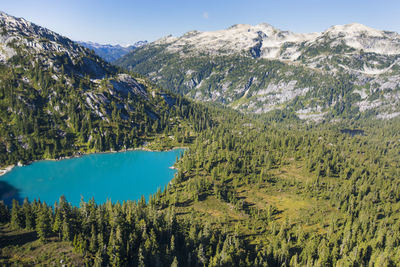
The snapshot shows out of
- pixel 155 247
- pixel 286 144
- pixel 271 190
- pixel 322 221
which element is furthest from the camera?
pixel 286 144

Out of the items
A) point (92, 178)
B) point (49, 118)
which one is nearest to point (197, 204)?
point (92, 178)

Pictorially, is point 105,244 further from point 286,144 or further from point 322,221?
point 286,144

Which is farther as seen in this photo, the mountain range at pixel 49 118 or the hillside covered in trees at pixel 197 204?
the mountain range at pixel 49 118

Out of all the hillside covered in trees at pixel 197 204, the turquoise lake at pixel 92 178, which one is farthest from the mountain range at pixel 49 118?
the turquoise lake at pixel 92 178

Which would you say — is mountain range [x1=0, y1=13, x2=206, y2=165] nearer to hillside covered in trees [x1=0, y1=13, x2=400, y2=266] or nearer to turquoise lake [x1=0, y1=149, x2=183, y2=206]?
hillside covered in trees [x1=0, y1=13, x2=400, y2=266]

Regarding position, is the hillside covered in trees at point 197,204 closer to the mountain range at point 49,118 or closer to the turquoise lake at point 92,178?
the mountain range at point 49,118

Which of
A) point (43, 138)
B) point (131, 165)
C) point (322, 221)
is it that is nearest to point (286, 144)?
point (322, 221)

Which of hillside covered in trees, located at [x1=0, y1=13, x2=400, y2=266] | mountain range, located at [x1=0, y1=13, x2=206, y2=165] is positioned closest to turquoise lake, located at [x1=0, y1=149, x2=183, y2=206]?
hillside covered in trees, located at [x1=0, y1=13, x2=400, y2=266]

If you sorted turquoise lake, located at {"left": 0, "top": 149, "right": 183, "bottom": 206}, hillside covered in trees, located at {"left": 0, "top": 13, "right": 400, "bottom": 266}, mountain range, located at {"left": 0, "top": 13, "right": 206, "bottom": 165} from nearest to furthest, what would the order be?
hillside covered in trees, located at {"left": 0, "top": 13, "right": 400, "bottom": 266}, turquoise lake, located at {"left": 0, "top": 149, "right": 183, "bottom": 206}, mountain range, located at {"left": 0, "top": 13, "right": 206, "bottom": 165}
